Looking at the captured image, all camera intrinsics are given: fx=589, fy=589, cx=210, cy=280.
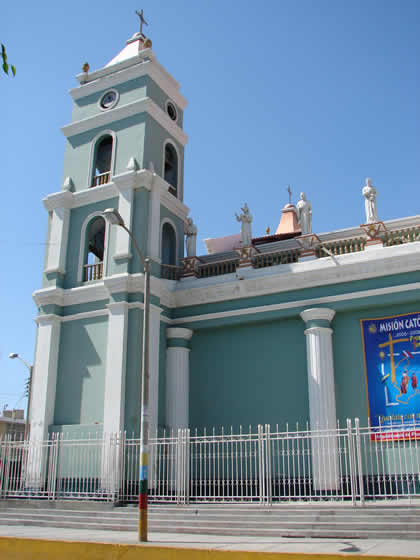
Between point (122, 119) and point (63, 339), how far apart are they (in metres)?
7.80

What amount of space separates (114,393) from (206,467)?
10.8 ft

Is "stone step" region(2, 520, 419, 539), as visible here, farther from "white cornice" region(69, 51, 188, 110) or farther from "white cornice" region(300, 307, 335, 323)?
"white cornice" region(69, 51, 188, 110)

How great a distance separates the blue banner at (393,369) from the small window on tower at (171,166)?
9.27 m

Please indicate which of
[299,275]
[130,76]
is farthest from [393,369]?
[130,76]

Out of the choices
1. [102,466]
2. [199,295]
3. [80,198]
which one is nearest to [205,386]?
[199,295]

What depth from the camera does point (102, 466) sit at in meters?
15.7

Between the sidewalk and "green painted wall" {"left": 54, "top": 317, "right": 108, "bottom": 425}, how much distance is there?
5886 millimetres

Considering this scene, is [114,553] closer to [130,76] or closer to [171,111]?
[130,76]

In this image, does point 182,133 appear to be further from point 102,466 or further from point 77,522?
point 77,522

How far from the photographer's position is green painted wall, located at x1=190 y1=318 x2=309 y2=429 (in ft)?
55.3

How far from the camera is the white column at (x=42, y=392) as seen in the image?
16.8m

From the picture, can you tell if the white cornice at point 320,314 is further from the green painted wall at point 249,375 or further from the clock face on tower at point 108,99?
the clock face on tower at point 108,99

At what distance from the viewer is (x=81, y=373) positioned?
1795 cm

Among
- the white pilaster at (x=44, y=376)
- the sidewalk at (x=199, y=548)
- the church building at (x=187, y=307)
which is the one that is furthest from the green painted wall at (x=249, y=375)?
the sidewalk at (x=199, y=548)
